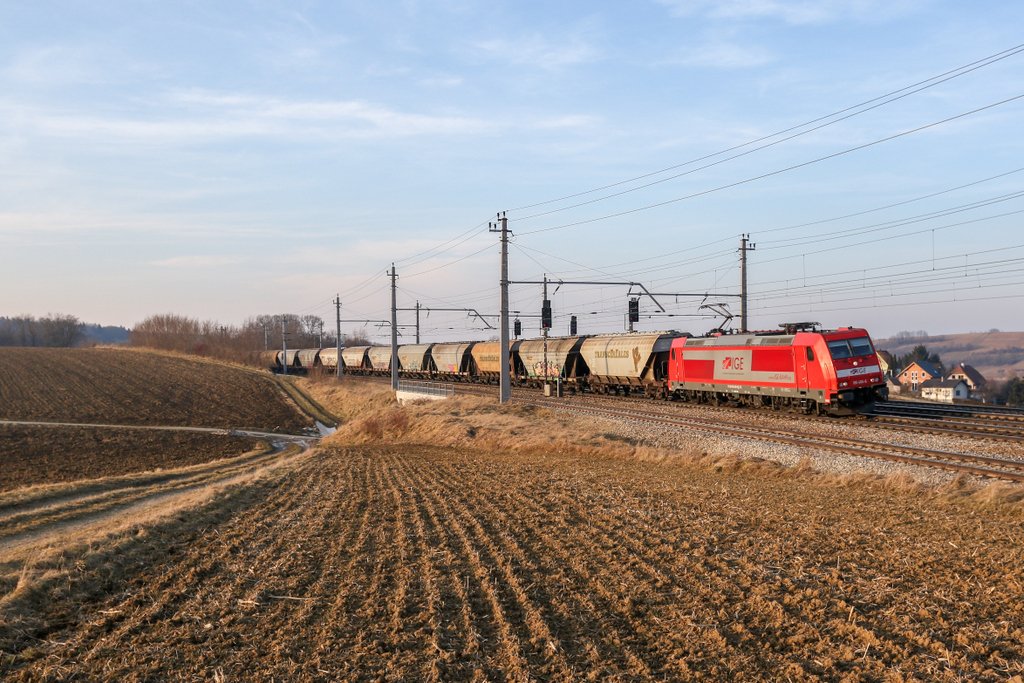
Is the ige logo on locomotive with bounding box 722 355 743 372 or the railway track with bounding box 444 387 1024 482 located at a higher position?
the ige logo on locomotive with bounding box 722 355 743 372

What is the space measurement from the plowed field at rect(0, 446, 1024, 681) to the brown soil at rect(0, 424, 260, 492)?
19055 millimetres

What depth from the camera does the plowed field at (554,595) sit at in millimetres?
5945

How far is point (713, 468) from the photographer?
16.6m

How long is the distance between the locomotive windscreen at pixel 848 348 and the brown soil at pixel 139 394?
118 ft

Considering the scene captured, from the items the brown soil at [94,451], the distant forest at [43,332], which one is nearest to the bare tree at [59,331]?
the distant forest at [43,332]

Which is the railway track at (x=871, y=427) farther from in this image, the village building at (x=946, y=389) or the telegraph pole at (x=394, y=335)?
the village building at (x=946, y=389)

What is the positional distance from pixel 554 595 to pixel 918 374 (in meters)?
118

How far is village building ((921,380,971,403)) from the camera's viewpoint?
93.0 metres

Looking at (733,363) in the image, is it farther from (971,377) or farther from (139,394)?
(971,377)

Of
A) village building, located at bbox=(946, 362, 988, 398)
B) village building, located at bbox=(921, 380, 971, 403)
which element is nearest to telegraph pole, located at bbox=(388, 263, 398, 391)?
village building, located at bbox=(921, 380, 971, 403)

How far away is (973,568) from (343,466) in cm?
1740

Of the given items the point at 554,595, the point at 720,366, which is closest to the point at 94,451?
the point at 720,366

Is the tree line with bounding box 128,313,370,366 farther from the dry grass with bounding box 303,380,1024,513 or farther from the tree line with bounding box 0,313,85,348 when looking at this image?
the dry grass with bounding box 303,380,1024,513

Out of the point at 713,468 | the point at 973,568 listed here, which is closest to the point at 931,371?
the point at 713,468
